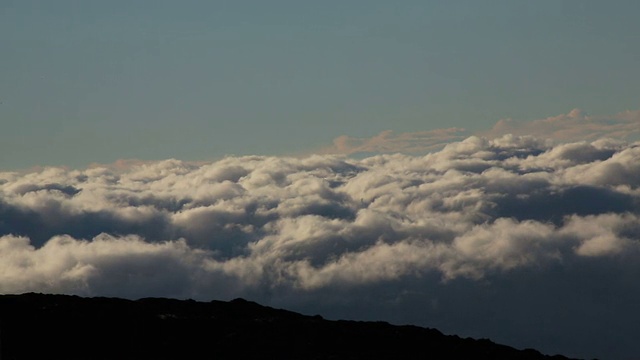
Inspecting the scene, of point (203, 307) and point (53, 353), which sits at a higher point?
point (203, 307)

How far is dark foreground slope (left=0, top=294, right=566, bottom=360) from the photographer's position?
10675 centimetres

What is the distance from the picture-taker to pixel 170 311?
129 metres

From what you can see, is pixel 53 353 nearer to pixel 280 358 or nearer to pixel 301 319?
pixel 280 358

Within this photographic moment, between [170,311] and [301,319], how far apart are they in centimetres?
2186

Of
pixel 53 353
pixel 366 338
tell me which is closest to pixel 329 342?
pixel 366 338

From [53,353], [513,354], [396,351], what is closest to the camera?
[53,353]

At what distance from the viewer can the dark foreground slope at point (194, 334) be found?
106750 mm

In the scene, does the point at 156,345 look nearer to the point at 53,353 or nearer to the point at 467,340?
the point at 53,353

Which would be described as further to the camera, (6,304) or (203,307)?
(203,307)

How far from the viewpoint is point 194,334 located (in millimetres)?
115375

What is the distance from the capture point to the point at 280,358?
352 feet

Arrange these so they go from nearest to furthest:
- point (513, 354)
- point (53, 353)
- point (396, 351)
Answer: point (53, 353) < point (396, 351) < point (513, 354)

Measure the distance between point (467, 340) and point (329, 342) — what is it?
26703 millimetres

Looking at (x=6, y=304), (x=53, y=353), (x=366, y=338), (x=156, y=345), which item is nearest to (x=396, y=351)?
(x=366, y=338)
